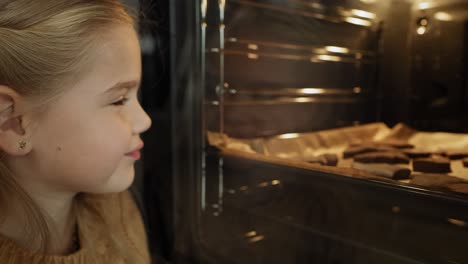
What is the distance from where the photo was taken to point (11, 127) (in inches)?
20.6

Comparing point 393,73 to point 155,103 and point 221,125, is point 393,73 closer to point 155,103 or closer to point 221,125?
point 221,125

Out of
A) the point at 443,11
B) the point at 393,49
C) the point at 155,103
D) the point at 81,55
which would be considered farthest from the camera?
the point at 393,49

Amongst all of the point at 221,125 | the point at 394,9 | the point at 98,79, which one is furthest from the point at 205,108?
the point at 394,9

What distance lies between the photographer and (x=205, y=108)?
0.81 meters

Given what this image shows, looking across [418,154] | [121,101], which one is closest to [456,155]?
[418,154]

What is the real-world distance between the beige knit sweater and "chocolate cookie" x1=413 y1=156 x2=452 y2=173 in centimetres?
53

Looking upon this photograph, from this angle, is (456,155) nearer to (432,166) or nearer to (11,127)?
(432,166)

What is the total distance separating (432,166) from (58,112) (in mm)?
629

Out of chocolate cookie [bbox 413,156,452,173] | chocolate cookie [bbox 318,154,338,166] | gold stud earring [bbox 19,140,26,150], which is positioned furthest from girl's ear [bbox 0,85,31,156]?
chocolate cookie [bbox 413,156,452,173]

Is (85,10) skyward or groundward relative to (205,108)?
skyward

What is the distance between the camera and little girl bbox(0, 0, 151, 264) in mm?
500

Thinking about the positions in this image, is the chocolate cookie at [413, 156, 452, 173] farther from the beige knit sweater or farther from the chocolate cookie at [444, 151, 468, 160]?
the beige knit sweater

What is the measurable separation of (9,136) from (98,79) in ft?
0.46

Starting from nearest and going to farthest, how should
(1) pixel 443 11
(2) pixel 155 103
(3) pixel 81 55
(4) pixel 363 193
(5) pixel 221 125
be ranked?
(3) pixel 81 55
(4) pixel 363 193
(2) pixel 155 103
(5) pixel 221 125
(1) pixel 443 11
